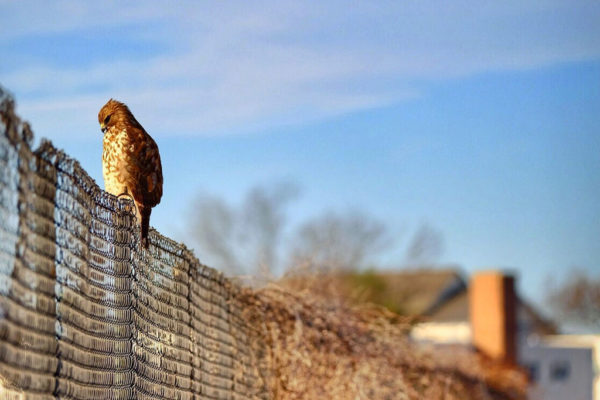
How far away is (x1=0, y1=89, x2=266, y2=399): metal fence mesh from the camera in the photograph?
2.96 metres

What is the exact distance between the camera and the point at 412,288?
45.6 metres

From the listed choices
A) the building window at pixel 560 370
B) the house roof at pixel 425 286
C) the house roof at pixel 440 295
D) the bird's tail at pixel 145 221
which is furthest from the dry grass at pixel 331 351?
the house roof at pixel 440 295

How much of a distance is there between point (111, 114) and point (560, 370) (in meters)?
34.0

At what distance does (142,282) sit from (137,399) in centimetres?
52

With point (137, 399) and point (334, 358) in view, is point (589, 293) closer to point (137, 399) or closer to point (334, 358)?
point (334, 358)

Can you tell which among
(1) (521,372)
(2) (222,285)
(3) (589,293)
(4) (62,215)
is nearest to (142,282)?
(4) (62,215)

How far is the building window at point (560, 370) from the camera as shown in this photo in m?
37.4

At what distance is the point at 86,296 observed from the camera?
12.2ft

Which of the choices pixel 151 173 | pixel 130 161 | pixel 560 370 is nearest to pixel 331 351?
pixel 151 173

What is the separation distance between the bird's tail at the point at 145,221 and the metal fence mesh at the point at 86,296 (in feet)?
0.22

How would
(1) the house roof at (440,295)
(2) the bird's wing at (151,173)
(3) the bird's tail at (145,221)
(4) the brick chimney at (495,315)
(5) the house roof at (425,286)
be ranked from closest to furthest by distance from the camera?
(3) the bird's tail at (145,221) < (2) the bird's wing at (151,173) < (4) the brick chimney at (495,315) < (5) the house roof at (425,286) < (1) the house roof at (440,295)

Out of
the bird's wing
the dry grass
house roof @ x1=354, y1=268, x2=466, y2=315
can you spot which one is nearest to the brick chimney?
house roof @ x1=354, y1=268, x2=466, y2=315

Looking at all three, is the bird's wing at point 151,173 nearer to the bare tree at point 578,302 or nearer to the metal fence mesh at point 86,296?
the metal fence mesh at point 86,296

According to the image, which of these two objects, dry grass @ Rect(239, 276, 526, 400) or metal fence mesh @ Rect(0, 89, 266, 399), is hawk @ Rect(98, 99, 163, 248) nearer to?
metal fence mesh @ Rect(0, 89, 266, 399)
